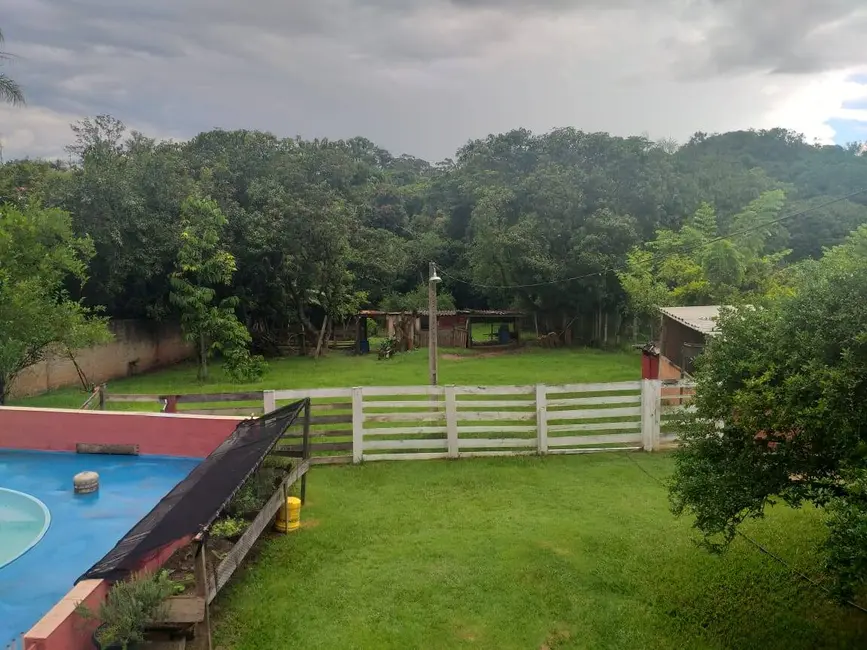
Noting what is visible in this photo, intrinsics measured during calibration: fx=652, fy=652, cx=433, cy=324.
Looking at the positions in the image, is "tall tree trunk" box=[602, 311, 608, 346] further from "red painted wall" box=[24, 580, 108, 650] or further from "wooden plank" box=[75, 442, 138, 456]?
"red painted wall" box=[24, 580, 108, 650]

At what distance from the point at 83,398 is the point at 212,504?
45.9 ft

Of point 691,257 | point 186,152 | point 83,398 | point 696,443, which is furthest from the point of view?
point 186,152

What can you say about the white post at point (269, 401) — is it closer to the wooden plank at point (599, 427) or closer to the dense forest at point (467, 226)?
the wooden plank at point (599, 427)

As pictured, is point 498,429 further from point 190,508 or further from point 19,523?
point 19,523

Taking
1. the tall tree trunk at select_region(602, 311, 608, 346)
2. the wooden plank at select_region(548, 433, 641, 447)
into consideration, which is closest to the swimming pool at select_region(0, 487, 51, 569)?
the wooden plank at select_region(548, 433, 641, 447)

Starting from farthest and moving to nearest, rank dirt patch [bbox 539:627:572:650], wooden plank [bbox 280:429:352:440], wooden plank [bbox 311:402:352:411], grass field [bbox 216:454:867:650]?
wooden plank [bbox 311:402:352:411] < wooden plank [bbox 280:429:352:440] < grass field [bbox 216:454:867:650] < dirt patch [bbox 539:627:572:650]

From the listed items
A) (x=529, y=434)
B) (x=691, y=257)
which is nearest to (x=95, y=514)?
(x=529, y=434)

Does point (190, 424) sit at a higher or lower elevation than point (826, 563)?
lower

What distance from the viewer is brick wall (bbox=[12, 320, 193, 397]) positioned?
1866 centimetres

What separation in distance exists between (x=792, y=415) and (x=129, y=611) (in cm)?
469

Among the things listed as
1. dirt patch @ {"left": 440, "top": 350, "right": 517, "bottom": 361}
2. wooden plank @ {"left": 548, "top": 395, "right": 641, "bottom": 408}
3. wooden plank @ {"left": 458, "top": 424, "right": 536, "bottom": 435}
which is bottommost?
dirt patch @ {"left": 440, "top": 350, "right": 517, "bottom": 361}

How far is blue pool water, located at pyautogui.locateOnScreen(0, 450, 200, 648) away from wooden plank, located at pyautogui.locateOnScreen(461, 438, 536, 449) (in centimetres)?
417

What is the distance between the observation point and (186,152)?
90.6 ft

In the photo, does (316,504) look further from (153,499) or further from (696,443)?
(696,443)
